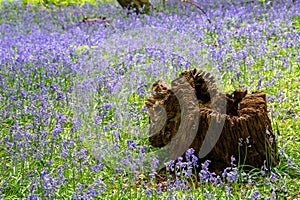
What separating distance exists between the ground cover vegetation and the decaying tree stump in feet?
0.36

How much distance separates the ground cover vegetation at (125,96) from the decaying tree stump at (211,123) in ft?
0.36


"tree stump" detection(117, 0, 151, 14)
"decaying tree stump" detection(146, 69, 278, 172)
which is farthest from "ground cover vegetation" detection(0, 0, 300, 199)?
"tree stump" detection(117, 0, 151, 14)

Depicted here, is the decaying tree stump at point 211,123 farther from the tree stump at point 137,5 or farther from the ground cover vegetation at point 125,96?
the tree stump at point 137,5

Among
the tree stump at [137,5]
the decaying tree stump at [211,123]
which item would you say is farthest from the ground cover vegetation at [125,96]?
the tree stump at [137,5]

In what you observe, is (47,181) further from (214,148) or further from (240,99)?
(240,99)

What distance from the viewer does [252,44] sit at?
8.66 metres

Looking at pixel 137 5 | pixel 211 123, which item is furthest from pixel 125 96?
pixel 137 5

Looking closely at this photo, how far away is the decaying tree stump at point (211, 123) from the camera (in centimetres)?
486

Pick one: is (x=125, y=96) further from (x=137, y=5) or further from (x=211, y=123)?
(x=137, y=5)

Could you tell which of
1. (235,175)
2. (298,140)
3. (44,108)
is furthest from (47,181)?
(298,140)

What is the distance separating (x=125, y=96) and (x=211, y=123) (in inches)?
75.5

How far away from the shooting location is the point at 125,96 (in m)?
6.54

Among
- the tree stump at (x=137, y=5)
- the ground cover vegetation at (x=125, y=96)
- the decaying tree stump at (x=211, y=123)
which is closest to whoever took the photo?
the ground cover vegetation at (x=125, y=96)

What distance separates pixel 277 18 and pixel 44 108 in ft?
19.9
